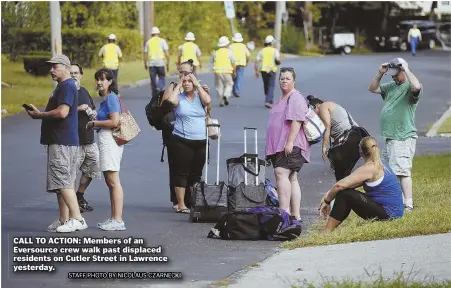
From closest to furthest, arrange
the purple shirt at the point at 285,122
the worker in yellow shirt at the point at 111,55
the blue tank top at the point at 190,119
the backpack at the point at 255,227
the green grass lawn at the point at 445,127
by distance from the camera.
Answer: the backpack at the point at 255,227
the purple shirt at the point at 285,122
the blue tank top at the point at 190,119
the green grass lawn at the point at 445,127
the worker in yellow shirt at the point at 111,55

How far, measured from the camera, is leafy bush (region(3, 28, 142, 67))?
41.4 meters

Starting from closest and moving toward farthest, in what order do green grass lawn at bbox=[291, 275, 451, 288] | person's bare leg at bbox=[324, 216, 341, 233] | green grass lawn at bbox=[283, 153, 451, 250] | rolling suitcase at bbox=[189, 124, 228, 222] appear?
1. green grass lawn at bbox=[291, 275, 451, 288]
2. green grass lawn at bbox=[283, 153, 451, 250]
3. person's bare leg at bbox=[324, 216, 341, 233]
4. rolling suitcase at bbox=[189, 124, 228, 222]

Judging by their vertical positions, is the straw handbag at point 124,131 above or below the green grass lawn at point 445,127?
above

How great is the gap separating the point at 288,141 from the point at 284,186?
0.46 meters

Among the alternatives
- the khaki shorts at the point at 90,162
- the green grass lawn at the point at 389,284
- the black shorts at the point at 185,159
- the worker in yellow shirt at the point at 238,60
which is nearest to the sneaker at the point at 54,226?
the khaki shorts at the point at 90,162

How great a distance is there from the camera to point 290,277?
386 inches

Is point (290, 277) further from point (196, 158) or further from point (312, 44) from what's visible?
point (312, 44)

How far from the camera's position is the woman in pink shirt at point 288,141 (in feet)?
42.5

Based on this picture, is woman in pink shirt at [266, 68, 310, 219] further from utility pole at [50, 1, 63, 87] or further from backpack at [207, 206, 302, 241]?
utility pole at [50, 1, 63, 87]

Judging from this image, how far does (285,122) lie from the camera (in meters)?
13.0

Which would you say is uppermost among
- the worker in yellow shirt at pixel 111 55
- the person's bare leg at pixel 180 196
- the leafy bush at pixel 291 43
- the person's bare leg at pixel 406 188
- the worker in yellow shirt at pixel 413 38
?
the person's bare leg at pixel 406 188

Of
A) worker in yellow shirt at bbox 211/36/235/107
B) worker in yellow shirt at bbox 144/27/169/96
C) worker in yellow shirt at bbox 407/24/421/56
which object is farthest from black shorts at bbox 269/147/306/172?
worker in yellow shirt at bbox 407/24/421/56

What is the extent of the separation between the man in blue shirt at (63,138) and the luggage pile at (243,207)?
4.79 feet

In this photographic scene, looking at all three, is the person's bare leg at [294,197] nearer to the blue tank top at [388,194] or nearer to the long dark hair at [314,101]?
the blue tank top at [388,194]
